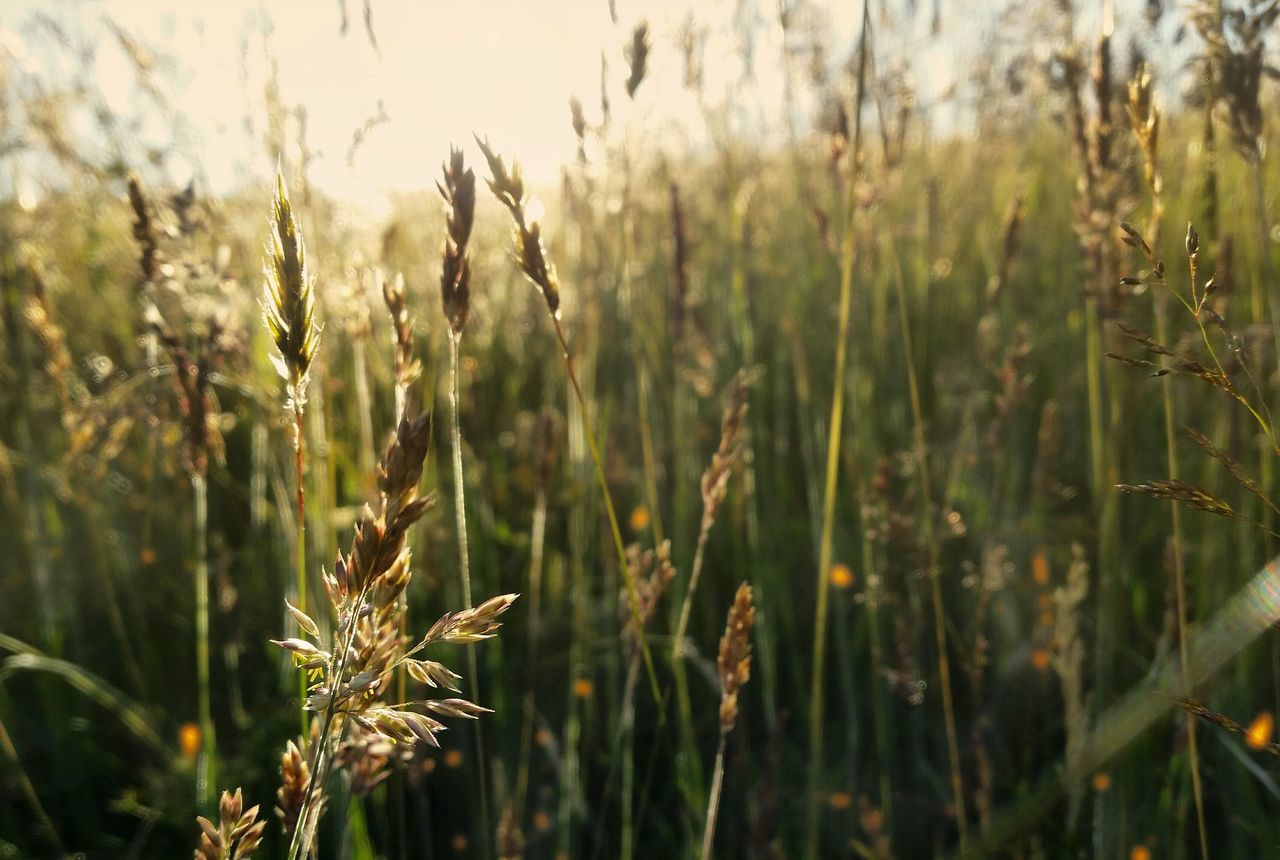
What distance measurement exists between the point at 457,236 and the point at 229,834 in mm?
463

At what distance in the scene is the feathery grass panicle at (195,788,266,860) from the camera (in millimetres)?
611

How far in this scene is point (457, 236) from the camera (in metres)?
0.70

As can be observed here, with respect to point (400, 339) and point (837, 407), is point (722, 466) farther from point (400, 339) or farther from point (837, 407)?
point (400, 339)

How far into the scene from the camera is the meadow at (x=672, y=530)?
2.91 ft

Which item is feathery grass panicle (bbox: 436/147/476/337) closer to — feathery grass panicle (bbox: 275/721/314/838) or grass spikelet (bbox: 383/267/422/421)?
grass spikelet (bbox: 383/267/422/421)

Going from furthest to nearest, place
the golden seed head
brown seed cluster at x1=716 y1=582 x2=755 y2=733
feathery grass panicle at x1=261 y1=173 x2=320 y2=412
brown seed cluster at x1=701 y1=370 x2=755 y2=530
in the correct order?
the golden seed head, brown seed cluster at x1=701 y1=370 x2=755 y2=530, brown seed cluster at x1=716 y1=582 x2=755 y2=733, feathery grass panicle at x1=261 y1=173 x2=320 y2=412

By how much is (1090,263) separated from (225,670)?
1846mm

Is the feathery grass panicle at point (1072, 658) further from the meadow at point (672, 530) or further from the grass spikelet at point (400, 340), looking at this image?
the grass spikelet at point (400, 340)

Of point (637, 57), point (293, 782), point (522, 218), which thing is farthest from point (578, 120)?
point (293, 782)

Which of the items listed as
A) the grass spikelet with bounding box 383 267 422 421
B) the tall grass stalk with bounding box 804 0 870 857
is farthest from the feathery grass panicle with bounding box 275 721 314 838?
the tall grass stalk with bounding box 804 0 870 857

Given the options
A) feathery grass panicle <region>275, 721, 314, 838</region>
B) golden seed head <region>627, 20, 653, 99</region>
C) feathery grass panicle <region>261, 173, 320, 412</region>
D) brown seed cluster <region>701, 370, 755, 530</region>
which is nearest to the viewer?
feathery grass panicle <region>261, 173, 320, 412</region>

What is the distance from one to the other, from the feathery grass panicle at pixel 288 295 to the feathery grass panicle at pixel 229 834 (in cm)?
30

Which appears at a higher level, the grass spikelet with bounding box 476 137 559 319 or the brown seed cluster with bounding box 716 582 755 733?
the grass spikelet with bounding box 476 137 559 319

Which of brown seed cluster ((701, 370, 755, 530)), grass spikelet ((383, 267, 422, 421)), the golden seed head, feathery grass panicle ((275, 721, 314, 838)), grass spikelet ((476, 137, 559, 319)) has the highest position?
the golden seed head
